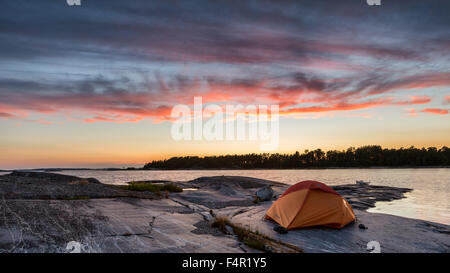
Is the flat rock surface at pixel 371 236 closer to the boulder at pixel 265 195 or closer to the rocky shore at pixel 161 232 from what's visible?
the rocky shore at pixel 161 232

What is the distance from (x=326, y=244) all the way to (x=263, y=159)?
188 m

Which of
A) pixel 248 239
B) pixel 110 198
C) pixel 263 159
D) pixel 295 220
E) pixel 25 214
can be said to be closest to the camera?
pixel 248 239

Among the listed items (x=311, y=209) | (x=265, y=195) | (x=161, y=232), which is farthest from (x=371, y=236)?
(x=265, y=195)

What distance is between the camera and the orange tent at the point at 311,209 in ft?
42.2

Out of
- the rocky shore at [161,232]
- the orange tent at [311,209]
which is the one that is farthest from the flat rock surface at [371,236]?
the orange tent at [311,209]

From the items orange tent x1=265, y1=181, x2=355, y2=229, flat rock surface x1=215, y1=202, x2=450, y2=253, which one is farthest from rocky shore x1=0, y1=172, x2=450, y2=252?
orange tent x1=265, y1=181, x2=355, y2=229

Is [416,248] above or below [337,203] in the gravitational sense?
below

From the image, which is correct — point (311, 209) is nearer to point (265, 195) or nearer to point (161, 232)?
Answer: point (161, 232)

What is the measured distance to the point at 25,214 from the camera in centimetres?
1156

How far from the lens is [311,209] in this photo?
43.6ft

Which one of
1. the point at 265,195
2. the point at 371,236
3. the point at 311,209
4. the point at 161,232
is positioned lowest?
the point at 265,195

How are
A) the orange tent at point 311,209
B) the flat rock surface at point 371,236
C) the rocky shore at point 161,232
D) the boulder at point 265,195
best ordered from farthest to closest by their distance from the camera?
the boulder at point 265,195 < the orange tent at point 311,209 < the flat rock surface at point 371,236 < the rocky shore at point 161,232
